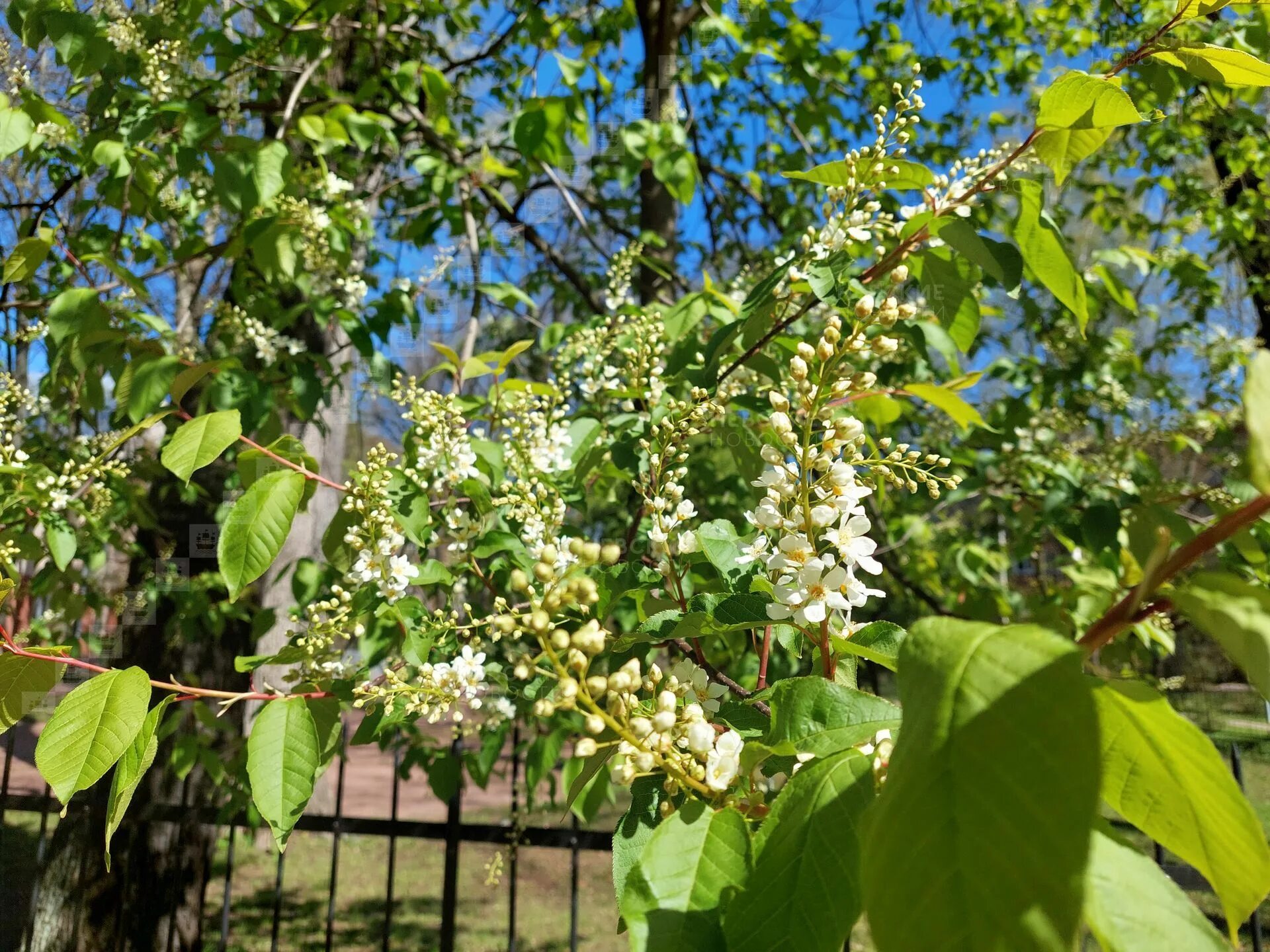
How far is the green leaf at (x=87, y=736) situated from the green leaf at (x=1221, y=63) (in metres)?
1.46

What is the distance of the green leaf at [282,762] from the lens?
1.06m

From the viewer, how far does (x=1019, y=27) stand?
4445 mm

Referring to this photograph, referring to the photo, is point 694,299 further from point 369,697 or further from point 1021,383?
point 1021,383

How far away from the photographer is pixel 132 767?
3.06ft

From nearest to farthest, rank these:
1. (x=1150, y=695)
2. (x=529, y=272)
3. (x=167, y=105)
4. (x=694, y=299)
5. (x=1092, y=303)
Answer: (x=1150, y=695), (x=694, y=299), (x=167, y=105), (x=1092, y=303), (x=529, y=272)

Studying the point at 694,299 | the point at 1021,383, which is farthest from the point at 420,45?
the point at 1021,383

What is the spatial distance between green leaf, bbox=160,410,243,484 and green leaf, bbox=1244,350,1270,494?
3.98 ft

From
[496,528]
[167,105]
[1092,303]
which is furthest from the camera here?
[1092,303]

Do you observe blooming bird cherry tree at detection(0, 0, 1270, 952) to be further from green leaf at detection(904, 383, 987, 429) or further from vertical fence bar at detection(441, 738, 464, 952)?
vertical fence bar at detection(441, 738, 464, 952)

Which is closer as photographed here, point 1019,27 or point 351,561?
point 351,561

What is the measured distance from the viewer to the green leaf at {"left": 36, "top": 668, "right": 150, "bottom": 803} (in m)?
0.91

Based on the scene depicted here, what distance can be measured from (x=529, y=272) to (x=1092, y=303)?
3.35 m

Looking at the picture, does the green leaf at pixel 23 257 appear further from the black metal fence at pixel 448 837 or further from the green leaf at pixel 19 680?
the black metal fence at pixel 448 837

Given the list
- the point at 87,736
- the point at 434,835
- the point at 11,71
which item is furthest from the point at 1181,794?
the point at 11,71
